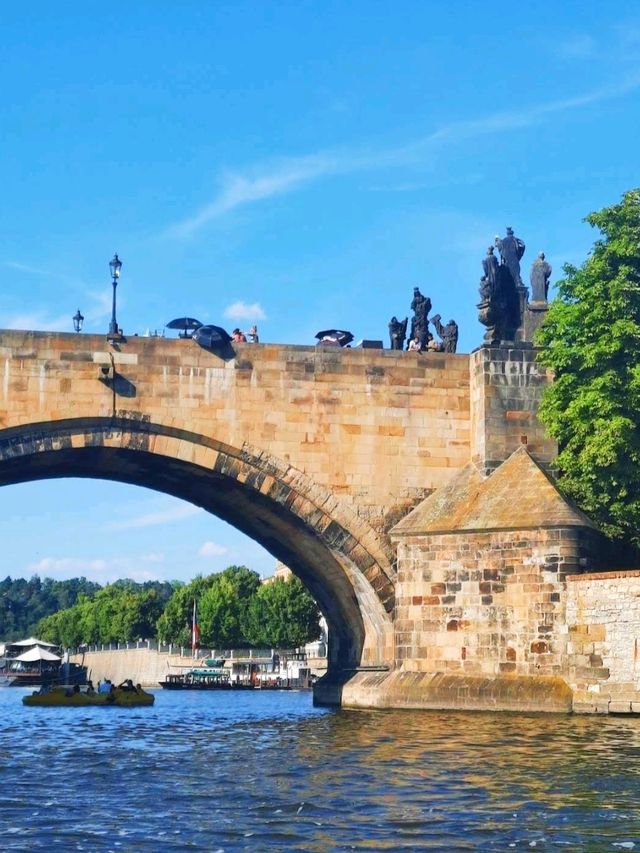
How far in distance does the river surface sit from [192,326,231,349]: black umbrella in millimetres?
9102

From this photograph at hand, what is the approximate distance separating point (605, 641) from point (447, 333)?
33.3 feet

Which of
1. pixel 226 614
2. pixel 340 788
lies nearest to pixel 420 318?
pixel 340 788

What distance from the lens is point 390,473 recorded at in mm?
32594

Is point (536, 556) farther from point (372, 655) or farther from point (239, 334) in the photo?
point (239, 334)

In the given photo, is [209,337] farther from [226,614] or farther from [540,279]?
[226,614]

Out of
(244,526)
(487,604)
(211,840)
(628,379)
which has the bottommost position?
(211,840)

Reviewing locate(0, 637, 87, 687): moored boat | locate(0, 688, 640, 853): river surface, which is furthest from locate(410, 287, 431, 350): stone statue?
locate(0, 637, 87, 687): moored boat

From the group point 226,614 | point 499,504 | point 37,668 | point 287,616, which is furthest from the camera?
point 37,668

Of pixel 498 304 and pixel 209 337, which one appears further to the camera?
pixel 498 304

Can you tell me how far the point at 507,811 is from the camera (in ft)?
49.1

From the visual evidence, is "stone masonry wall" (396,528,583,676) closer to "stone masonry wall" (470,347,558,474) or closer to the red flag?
"stone masonry wall" (470,347,558,474)

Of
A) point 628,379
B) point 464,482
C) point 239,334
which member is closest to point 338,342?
point 239,334

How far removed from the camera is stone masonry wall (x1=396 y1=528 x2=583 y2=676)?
95.1 feet

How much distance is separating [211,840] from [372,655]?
20.4 meters
